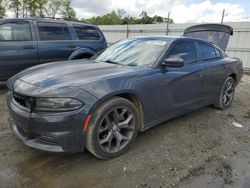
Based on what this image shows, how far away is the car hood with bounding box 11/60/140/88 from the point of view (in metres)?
2.49

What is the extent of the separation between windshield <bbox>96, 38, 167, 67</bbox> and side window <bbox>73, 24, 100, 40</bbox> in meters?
2.70

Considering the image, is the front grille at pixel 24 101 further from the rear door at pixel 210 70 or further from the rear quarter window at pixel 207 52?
the rear quarter window at pixel 207 52

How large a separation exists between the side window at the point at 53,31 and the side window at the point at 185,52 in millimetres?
3482

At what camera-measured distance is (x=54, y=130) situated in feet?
7.46

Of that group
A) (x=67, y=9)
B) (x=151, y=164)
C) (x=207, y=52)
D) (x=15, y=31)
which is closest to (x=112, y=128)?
(x=151, y=164)

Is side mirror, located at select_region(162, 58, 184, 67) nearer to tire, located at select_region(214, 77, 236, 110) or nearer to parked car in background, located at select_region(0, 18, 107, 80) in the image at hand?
tire, located at select_region(214, 77, 236, 110)

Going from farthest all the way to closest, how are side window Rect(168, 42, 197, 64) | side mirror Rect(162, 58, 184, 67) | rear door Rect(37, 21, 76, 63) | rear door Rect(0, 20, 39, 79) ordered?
rear door Rect(37, 21, 76, 63) → rear door Rect(0, 20, 39, 79) → side window Rect(168, 42, 197, 64) → side mirror Rect(162, 58, 184, 67)

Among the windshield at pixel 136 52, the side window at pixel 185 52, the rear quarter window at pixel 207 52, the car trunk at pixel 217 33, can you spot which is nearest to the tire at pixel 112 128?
the windshield at pixel 136 52

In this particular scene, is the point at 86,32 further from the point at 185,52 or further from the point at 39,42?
the point at 185,52

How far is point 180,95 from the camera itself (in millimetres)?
3453

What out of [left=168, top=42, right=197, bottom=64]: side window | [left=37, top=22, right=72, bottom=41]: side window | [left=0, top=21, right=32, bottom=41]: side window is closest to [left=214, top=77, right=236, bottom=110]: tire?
[left=168, top=42, right=197, bottom=64]: side window

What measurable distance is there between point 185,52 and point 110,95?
6.00 ft

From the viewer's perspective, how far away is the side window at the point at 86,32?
20.7 feet

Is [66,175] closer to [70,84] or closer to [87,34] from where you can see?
[70,84]
